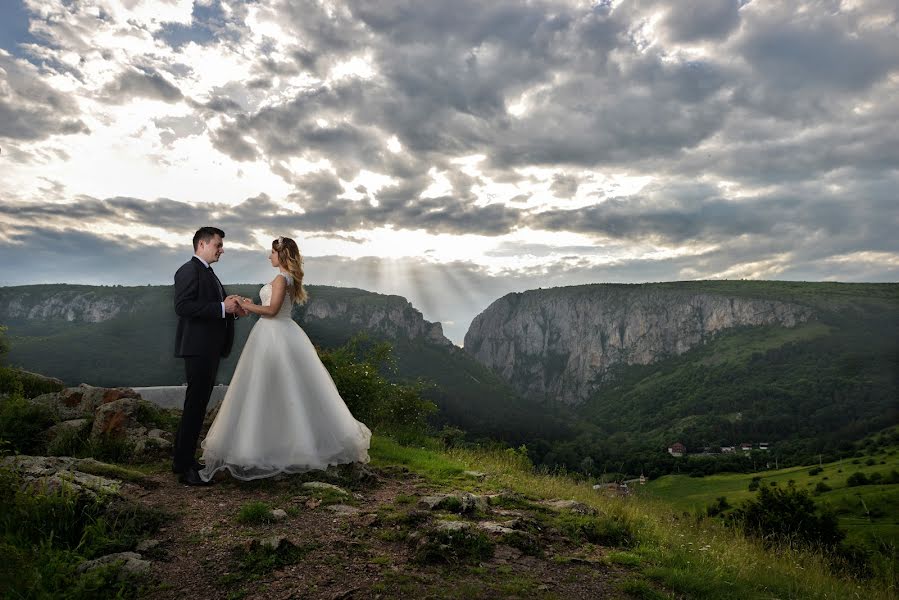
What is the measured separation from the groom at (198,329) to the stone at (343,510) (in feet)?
6.99

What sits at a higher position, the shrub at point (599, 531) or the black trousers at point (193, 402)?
the black trousers at point (193, 402)

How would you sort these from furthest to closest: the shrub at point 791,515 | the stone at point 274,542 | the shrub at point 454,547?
1. the shrub at point 791,515
2. the shrub at point 454,547
3. the stone at point 274,542

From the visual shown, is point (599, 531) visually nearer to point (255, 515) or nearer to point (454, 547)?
point (454, 547)

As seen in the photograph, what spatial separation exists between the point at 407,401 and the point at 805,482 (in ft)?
338

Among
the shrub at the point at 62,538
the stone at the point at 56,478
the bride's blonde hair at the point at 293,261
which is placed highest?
the bride's blonde hair at the point at 293,261

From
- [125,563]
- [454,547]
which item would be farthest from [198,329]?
[454,547]

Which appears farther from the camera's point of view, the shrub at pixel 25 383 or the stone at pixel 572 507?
the shrub at pixel 25 383

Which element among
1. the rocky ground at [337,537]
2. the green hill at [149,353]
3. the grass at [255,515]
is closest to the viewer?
the rocky ground at [337,537]

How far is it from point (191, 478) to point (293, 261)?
3416mm

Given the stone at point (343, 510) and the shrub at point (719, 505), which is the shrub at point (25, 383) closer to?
the stone at point (343, 510)

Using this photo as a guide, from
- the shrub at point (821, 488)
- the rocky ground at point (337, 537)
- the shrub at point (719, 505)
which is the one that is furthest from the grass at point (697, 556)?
the shrub at point (821, 488)

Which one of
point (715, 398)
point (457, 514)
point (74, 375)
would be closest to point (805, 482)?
point (715, 398)

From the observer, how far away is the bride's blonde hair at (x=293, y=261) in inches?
314

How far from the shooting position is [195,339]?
282 inches
